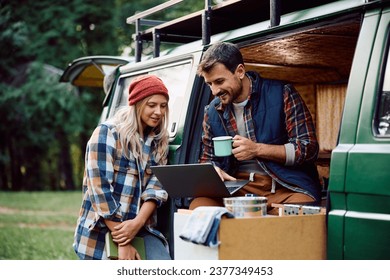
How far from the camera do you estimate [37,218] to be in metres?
13.0

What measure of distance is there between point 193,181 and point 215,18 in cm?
173

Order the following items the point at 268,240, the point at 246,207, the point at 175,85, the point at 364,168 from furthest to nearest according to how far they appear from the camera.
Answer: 1. the point at 175,85
2. the point at 246,207
3. the point at 268,240
4. the point at 364,168

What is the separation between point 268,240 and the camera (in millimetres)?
3002

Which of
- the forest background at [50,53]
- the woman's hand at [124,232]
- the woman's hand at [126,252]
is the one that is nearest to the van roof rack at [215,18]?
the woman's hand at [124,232]

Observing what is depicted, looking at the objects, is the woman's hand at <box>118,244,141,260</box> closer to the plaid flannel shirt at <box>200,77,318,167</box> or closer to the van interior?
the plaid flannel shirt at <box>200,77,318,167</box>

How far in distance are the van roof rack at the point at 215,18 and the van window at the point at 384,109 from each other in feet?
3.12

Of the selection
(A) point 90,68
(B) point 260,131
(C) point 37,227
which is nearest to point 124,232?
(B) point 260,131

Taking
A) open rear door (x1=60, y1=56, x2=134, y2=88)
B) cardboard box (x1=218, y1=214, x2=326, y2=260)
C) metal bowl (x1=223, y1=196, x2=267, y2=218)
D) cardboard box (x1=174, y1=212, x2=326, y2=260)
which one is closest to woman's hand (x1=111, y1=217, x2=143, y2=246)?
cardboard box (x1=174, y1=212, x2=326, y2=260)

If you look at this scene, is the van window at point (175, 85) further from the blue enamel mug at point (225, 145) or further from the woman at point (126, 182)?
the blue enamel mug at point (225, 145)

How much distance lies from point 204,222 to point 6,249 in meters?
6.74

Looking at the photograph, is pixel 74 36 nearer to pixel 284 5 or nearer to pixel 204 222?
pixel 284 5

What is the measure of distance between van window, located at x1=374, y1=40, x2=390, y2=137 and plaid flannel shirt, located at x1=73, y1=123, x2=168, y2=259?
1688mm

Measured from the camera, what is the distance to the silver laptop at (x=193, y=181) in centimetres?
328

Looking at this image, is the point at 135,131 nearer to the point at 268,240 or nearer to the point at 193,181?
the point at 193,181
